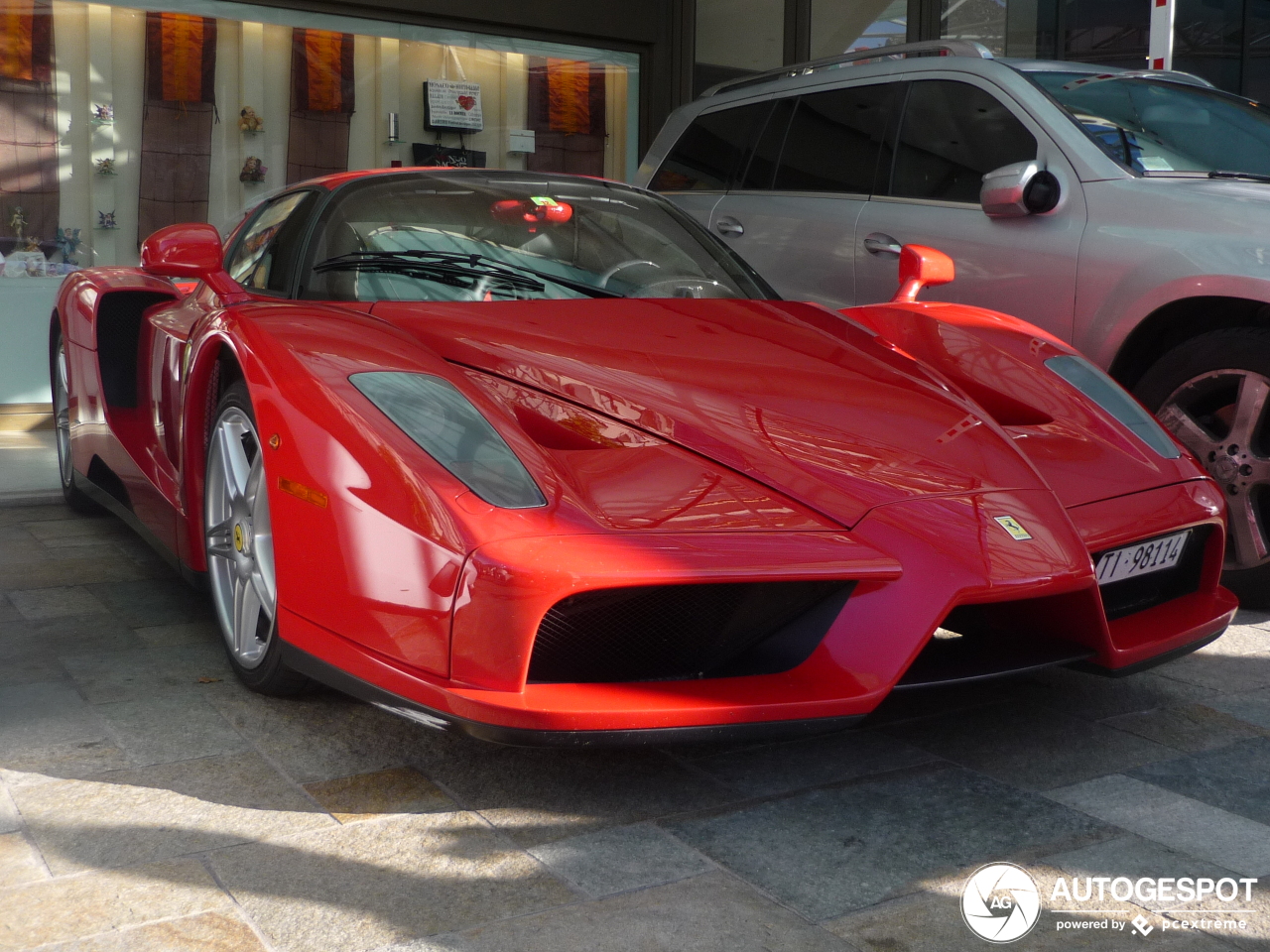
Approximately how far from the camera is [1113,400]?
303 cm

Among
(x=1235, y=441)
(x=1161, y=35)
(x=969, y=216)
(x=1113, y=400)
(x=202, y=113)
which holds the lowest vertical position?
(x=1235, y=441)

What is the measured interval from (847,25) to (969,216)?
17.2ft

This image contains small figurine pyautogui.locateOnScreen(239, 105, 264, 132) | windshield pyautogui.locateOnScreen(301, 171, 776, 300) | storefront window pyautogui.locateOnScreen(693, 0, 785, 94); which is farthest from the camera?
storefront window pyautogui.locateOnScreen(693, 0, 785, 94)

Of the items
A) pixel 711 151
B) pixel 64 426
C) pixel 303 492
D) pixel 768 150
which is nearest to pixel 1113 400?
pixel 303 492

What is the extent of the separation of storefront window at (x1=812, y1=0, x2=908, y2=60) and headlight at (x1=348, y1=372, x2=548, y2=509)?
24.4 feet

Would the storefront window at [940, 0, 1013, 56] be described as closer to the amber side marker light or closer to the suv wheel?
the suv wheel

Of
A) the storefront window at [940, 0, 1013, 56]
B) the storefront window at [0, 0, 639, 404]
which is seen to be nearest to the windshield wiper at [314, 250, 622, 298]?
the storefront window at [0, 0, 639, 404]

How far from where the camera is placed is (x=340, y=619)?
220cm

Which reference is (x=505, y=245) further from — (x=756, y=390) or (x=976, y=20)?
(x=976, y=20)

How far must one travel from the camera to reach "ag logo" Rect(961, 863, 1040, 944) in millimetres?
1789

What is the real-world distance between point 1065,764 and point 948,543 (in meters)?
0.57

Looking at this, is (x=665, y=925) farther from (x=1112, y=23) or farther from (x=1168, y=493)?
(x=1112, y=23)

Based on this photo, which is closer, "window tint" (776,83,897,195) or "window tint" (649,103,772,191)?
"window tint" (776,83,897,195)

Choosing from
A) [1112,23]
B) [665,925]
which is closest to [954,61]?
[665,925]
